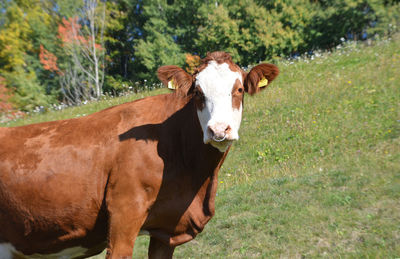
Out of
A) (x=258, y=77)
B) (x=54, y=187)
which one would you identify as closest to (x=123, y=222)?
(x=54, y=187)

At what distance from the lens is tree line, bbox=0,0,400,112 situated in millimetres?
23453

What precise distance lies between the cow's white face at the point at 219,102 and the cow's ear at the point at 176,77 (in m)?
0.19

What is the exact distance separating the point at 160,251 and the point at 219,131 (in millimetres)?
1777

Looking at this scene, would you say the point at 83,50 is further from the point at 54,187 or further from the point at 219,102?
the point at 219,102

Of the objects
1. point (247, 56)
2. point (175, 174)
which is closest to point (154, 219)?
point (175, 174)

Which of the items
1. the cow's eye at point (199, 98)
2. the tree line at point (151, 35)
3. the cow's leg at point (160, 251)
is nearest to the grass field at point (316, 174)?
the cow's leg at point (160, 251)

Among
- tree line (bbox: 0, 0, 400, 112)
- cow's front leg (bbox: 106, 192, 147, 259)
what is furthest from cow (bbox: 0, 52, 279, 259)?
tree line (bbox: 0, 0, 400, 112)

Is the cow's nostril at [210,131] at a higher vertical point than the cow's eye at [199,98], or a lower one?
lower

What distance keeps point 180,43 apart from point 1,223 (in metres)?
28.3

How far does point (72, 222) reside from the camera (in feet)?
10.4

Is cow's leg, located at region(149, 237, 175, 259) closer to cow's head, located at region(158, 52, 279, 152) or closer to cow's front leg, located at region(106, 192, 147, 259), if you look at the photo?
cow's front leg, located at region(106, 192, 147, 259)

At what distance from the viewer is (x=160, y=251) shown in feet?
12.3

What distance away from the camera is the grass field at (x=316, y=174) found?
485 cm

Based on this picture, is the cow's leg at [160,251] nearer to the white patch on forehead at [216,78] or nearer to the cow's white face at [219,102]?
the cow's white face at [219,102]
